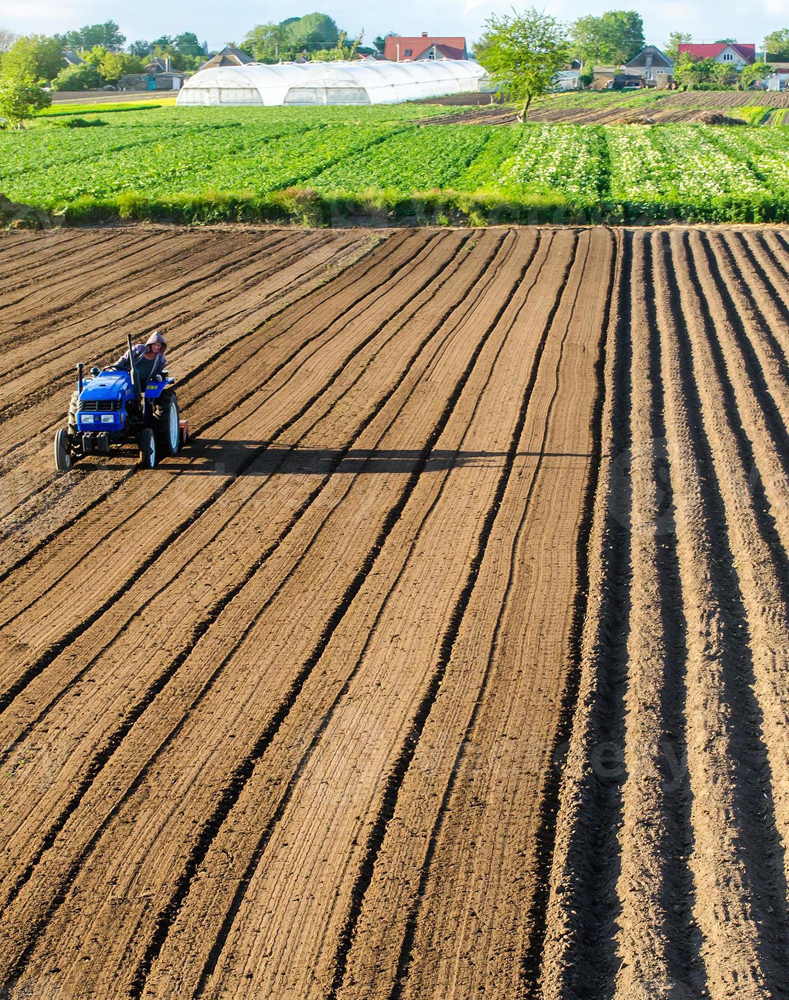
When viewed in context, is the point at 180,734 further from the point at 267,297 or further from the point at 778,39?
the point at 778,39

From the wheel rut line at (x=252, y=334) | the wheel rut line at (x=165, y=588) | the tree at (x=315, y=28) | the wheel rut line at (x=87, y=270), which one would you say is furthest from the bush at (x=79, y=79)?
the wheel rut line at (x=165, y=588)

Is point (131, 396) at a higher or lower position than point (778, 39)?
lower

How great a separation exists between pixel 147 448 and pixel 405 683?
4496 mm

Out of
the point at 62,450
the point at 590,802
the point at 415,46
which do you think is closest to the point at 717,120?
the point at 62,450

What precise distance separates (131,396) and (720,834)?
22.4 feet

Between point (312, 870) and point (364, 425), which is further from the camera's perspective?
point (364, 425)

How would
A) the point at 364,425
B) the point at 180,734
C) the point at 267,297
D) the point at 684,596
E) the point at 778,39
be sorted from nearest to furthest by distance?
the point at 180,734 < the point at 684,596 < the point at 364,425 < the point at 267,297 < the point at 778,39

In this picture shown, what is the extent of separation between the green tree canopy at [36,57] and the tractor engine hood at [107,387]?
212 ft

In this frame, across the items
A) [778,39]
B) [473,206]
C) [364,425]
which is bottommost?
[364,425]

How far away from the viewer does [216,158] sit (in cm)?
3506

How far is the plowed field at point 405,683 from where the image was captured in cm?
494

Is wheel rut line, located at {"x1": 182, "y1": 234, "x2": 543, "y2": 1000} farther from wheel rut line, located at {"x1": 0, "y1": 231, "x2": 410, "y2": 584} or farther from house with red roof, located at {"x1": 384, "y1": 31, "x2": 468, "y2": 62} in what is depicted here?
house with red roof, located at {"x1": 384, "y1": 31, "x2": 468, "y2": 62}

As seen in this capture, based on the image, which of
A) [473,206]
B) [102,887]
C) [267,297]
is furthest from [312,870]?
[473,206]

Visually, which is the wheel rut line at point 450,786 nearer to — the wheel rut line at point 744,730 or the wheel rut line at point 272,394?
the wheel rut line at point 744,730
